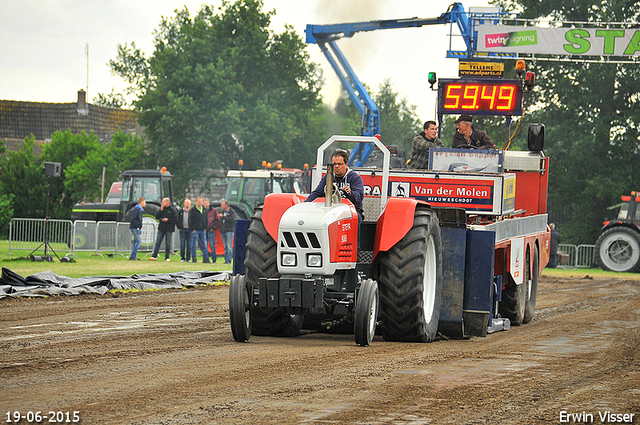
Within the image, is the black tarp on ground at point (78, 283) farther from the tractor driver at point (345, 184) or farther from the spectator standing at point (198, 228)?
the tractor driver at point (345, 184)

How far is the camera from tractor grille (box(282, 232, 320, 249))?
8.48 meters

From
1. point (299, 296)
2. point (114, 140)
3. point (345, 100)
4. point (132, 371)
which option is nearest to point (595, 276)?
point (345, 100)

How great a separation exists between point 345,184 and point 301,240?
1140 millimetres

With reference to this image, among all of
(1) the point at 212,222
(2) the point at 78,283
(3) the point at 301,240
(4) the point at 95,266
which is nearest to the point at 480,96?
(3) the point at 301,240

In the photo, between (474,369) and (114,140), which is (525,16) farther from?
(474,369)

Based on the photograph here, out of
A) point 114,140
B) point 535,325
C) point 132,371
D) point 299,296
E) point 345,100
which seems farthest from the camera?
point 114,140

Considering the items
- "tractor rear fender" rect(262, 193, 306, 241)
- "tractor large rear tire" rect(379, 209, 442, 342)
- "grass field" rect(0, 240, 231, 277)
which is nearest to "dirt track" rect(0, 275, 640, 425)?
"tractor large rear tire" rect(379, 209, 442, 342)

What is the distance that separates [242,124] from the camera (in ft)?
147

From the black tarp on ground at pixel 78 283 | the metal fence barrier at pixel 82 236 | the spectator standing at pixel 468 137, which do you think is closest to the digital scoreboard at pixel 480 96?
the spectator standing at pixel 468 137

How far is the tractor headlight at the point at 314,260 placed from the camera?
851cm

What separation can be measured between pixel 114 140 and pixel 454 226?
4145 centimetres

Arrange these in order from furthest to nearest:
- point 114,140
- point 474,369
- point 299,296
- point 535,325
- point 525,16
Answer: point 114,140, point 525,16, point 535,325, point 299,296, point 474,369

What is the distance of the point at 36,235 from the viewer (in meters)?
26.2

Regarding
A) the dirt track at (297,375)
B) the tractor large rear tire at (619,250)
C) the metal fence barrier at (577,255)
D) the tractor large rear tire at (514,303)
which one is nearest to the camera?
the dirt track at (297,375)
